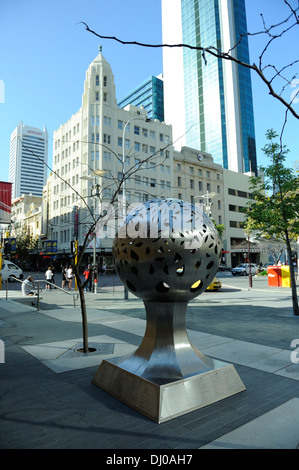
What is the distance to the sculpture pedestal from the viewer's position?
11.3 feet

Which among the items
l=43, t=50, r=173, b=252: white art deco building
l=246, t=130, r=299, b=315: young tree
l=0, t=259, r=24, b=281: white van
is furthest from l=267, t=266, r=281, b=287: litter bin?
l=43, t=50, r=173, b=252: white art deco building

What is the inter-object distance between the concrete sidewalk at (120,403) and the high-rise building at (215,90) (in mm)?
94625

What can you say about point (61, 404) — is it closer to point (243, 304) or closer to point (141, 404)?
point (141, 404)

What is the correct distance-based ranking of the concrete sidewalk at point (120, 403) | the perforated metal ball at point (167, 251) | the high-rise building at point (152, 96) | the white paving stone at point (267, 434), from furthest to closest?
the high-rise building at point (152, 96), the perforated metal ball at point (167, 251), the concrete sidewalk at point (120, 403), the white paving stone at point (267, 434)

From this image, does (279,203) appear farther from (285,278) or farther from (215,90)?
(215,90)

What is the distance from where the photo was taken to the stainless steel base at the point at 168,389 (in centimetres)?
336

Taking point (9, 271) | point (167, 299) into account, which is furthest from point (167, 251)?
point (9, 271)

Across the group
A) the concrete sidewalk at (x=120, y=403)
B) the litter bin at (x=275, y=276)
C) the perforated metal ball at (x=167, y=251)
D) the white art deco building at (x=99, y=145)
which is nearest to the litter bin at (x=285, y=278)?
the litter bin at (x=275, y=276)

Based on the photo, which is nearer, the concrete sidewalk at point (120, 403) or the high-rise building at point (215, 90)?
the concrete sidewalk at point (120, 403)

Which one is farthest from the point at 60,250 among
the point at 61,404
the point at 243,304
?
the point at 61,404

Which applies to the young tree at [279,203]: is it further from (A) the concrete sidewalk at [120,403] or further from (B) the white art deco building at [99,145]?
(B) the white art deco building at [99,145]

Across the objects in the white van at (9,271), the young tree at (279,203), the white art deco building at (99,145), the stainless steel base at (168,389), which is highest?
the white art deco building at (99,145)

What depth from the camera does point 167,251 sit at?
3750mm

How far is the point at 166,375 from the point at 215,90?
108 meters
